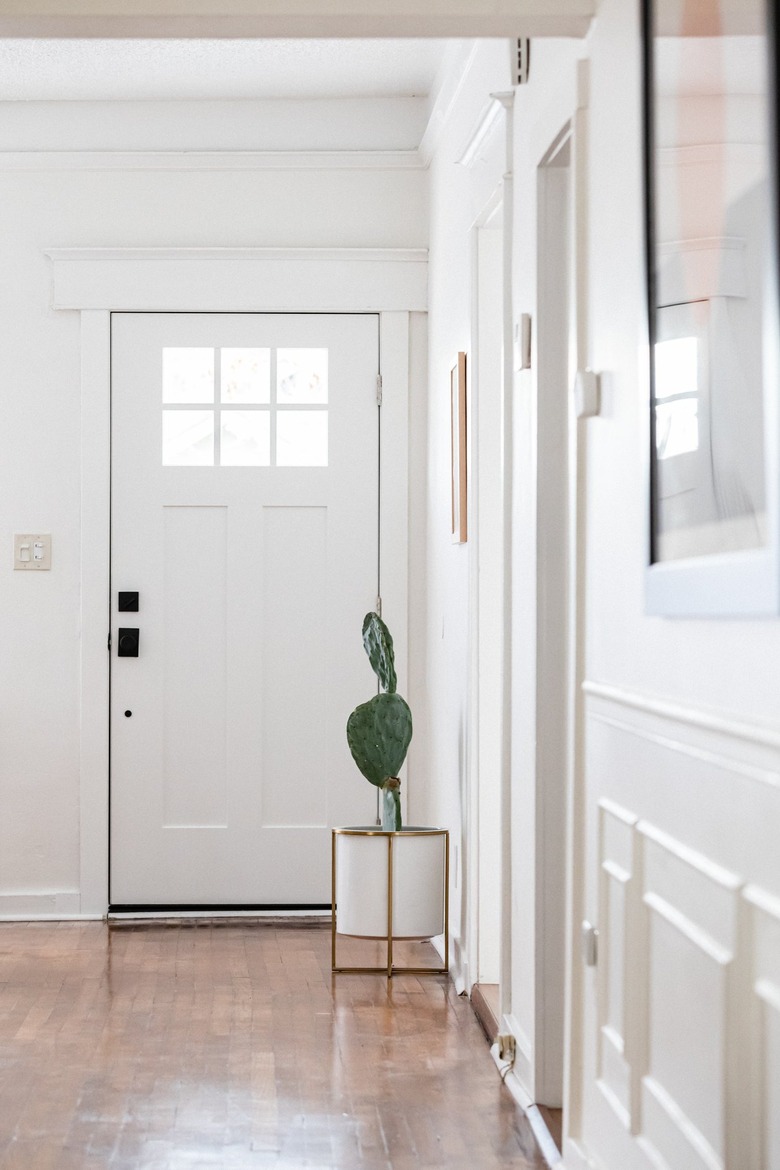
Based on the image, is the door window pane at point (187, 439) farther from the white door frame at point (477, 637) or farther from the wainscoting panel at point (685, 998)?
the wainscoting panel at point (685, 998)

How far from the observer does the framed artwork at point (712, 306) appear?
1.45 m

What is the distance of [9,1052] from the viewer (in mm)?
3305

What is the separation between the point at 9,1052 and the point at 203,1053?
48 centimetres

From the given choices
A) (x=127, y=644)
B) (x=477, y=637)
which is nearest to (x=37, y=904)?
(x=127, y=644)

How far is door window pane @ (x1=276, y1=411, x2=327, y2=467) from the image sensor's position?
4961 millimetres

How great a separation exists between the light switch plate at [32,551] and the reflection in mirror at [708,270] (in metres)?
3.38

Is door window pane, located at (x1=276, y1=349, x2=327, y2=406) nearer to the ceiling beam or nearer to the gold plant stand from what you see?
the gold plant stand

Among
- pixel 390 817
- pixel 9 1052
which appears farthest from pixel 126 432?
pixel 9 1052

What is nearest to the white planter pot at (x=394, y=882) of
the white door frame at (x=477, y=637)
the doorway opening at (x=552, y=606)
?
the white door frame at (x=477, y=637)

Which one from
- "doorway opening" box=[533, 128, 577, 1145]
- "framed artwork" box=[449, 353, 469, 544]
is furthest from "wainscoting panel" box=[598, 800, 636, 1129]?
"framed artwork" box=[449, 353, 469, 544]

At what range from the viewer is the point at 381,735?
13.6 feet

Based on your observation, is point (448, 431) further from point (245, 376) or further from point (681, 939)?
point (681, 939)

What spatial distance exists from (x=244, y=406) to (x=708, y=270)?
3.44 metres

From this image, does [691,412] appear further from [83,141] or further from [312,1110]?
[83,141]
